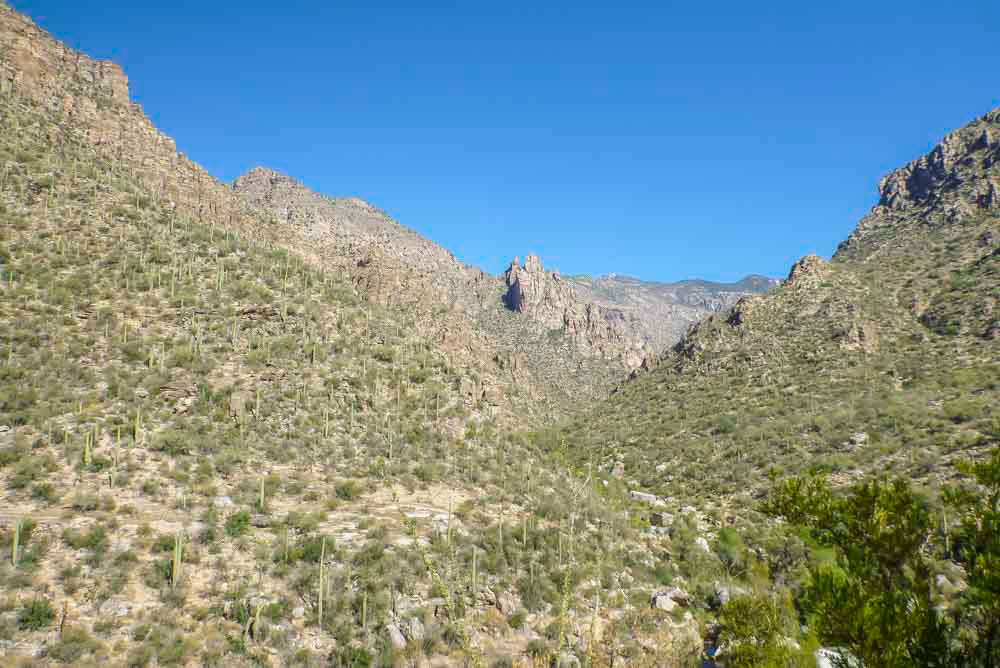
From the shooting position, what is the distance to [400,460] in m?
21.7

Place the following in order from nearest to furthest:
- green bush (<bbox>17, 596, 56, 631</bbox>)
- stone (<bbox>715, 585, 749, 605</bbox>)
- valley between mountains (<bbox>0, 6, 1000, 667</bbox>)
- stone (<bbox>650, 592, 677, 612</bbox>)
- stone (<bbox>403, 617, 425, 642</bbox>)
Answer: green bush (<bbox>17, 596, 56, 631</bbox>), valley between mountains (<bbox>0, 6, 1000, 667</bbox>), stone (<bbox>403, 617, 425, 642</bbox>), stone (<bbox>650, 592, 677, 612</bbox>), stone (<bbox>715, 585, 749, 605</bbox>)

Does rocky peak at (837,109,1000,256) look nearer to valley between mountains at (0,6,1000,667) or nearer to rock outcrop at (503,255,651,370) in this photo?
valley between mountains at (0,6,1000,667)

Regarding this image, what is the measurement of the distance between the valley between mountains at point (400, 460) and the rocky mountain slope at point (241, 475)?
10cm

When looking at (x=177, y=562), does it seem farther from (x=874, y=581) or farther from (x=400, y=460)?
(x=874, y=581)

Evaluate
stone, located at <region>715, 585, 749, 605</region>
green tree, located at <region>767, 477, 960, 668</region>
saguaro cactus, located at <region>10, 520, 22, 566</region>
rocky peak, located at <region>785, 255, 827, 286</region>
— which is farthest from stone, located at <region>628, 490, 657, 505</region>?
rocky peak, located at <region>785, 255, 827, 286</region>

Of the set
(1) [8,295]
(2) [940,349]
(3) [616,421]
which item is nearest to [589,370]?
(3) [616,421]

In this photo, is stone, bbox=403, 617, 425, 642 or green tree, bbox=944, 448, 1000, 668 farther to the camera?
stone, bbox=403, 617, 425, 642

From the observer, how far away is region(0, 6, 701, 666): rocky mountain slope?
11500 millimetres

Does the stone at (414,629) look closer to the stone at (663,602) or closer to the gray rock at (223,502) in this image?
the stone at (663,602)

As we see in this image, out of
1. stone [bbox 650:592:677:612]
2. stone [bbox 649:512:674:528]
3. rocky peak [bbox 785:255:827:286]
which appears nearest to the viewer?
stone [bbox 650:592:677:612]

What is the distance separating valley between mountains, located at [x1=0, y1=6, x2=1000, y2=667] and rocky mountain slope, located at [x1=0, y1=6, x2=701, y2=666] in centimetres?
10

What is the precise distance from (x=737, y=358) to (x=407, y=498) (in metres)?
36.0

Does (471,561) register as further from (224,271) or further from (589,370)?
(589,370)

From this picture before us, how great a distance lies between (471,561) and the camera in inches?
604
